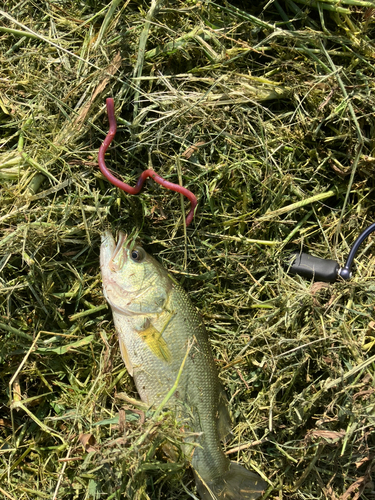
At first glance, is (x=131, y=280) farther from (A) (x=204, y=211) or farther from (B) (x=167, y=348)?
(A) (x=204, y=211)

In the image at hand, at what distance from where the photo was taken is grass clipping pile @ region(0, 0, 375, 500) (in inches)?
111

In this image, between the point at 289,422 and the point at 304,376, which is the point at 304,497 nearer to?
the point at 289,422

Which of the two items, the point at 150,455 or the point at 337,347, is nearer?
the point at 150,455

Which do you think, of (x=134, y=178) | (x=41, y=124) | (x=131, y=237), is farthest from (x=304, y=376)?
(x=41, y=124)

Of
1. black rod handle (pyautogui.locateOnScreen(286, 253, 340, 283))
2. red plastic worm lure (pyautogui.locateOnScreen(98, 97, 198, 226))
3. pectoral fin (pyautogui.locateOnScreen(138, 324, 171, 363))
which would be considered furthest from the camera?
black rod handle (pyautogui.locateOnScreen(286, 253, 340, 283))

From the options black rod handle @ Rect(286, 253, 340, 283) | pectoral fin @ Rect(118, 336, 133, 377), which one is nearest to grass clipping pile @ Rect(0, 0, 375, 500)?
black rod handle @ Rect(286, 253, 340, 283)

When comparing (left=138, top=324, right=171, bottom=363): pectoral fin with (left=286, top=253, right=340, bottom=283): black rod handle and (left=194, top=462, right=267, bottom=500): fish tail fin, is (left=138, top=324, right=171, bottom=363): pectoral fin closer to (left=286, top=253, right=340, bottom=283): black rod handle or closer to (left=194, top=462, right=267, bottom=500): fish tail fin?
(left=194, top=462, right=267, bottom=500): fish tail fin

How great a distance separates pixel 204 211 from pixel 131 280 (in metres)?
0.76

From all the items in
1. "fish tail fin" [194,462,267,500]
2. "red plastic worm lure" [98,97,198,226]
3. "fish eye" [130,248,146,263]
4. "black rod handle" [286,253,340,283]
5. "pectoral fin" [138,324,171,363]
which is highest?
"red plastic worm lure" [98,97,198,226]

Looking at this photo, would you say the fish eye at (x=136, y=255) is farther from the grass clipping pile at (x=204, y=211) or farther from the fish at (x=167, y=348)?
the grass clipping pile at (x=204, y=211)

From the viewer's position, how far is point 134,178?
2.91 meters

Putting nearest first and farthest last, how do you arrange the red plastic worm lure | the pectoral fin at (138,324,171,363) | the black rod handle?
the pectoral fin at (138,324,171,363)
the red plastic worm lure
the black rod handle

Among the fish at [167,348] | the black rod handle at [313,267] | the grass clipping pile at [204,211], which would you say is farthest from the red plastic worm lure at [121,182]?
the black rod handle at [313,267]

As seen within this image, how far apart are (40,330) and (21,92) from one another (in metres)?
1.78
